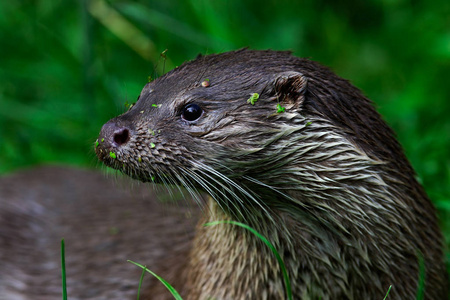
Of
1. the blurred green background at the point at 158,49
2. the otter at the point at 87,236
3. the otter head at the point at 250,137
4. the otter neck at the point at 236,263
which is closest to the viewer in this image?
the otter head at the point at 250,137

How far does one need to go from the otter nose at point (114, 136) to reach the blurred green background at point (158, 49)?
6.30 ft

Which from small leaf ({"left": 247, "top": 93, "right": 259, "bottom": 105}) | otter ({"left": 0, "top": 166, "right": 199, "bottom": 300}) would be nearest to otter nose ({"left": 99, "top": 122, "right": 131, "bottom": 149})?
small leaf ({"left": 247, "top": 93, "right": 259, "bottom": 105})

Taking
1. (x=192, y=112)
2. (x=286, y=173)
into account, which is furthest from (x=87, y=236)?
(x=286, y=173)

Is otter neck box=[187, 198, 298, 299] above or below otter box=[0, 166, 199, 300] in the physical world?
below

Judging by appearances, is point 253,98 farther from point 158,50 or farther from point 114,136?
point 158,50

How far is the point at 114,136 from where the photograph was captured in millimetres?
2262

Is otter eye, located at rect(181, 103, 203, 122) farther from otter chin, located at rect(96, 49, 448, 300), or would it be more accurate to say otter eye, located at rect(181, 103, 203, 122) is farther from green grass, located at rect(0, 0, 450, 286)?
green grass, located at rect(0, 0, 450, 286)

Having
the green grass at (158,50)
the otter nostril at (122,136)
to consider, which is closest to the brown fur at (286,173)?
the otter nostril at (122,136)

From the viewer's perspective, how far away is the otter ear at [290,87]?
2.24m

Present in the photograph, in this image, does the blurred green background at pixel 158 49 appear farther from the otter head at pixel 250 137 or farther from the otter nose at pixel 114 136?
the otter nose at pixel 114 136

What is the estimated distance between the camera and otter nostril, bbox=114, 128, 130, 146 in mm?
2264

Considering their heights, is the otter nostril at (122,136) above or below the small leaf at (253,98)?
below

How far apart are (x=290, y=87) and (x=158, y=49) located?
247cm

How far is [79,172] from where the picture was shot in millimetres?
3803
